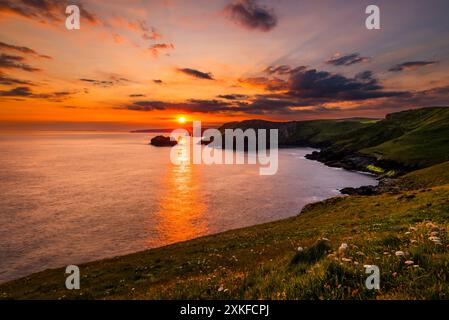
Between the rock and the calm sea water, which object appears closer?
the calm sea water

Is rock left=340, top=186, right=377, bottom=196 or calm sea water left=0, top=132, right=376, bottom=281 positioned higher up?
rock left=340, top=186, right=377, bottom=196

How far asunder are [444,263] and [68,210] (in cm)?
7376

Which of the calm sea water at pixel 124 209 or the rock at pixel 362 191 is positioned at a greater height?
the rock at pixel 362 191

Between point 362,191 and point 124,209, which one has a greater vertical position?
point 362,191

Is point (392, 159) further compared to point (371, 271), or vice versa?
point (392, 159)

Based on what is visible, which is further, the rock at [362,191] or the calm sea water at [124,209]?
the rock at [362,191]

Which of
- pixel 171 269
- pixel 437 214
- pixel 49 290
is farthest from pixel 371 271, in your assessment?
pixel 437 214

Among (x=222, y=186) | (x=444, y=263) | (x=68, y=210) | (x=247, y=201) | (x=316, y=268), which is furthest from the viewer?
(x=222, y=186)

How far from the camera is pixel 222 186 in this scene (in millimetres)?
95250

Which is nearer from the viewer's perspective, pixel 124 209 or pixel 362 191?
pixel 124 209
